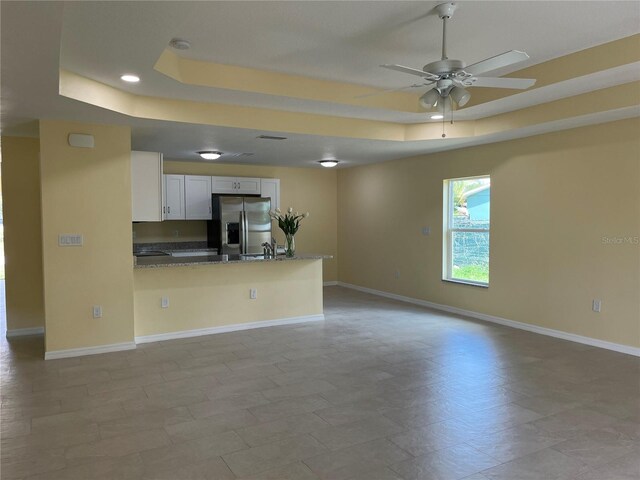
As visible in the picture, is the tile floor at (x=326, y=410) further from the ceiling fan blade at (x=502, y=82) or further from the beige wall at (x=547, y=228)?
the ceiling fan blade at (x=502, y=82)

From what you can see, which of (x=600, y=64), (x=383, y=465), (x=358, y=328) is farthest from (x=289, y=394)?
(x=600, y=64)

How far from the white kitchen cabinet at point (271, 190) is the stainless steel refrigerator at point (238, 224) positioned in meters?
0.39

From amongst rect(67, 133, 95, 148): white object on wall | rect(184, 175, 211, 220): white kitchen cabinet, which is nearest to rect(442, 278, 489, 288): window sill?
rect(184, 175, 211, 220): white kitchen cabinet

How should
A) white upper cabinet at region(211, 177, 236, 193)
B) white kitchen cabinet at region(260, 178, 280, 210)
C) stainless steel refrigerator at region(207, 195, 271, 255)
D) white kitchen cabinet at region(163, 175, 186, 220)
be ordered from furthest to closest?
1. white kitchen cabinet at region(260, 178, 280, 210)
2. white upper cabinet at region(211, 177, 236, 193)
3. stainless steel refrigerator at region(207, 195, 271, 255)
4. white kitchen cabinet at region(163, 175, 186, 220)

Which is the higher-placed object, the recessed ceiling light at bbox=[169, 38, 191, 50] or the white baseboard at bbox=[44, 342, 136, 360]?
the recessed ceiling light at bbox=[169, 38, 191, 50]

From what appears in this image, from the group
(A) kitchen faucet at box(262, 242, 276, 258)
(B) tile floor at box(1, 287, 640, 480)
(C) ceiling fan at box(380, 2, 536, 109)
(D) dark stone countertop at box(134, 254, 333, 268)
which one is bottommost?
(B) tile floor at box(1, 287, 640, 480)

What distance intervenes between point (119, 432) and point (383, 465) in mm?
1729

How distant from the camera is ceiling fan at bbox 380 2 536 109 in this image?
2.72 metres

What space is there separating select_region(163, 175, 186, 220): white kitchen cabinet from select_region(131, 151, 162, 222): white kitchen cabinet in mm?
2048

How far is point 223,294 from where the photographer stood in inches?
220

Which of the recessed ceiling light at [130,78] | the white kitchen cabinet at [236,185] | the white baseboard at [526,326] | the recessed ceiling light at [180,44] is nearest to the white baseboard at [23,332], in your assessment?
the white kitchen cabinet at [236,185]

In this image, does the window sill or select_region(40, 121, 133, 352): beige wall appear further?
Result: the window sill

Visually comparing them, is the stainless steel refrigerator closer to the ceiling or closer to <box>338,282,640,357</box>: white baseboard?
the ceiling

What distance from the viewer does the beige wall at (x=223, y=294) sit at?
16.9ft
